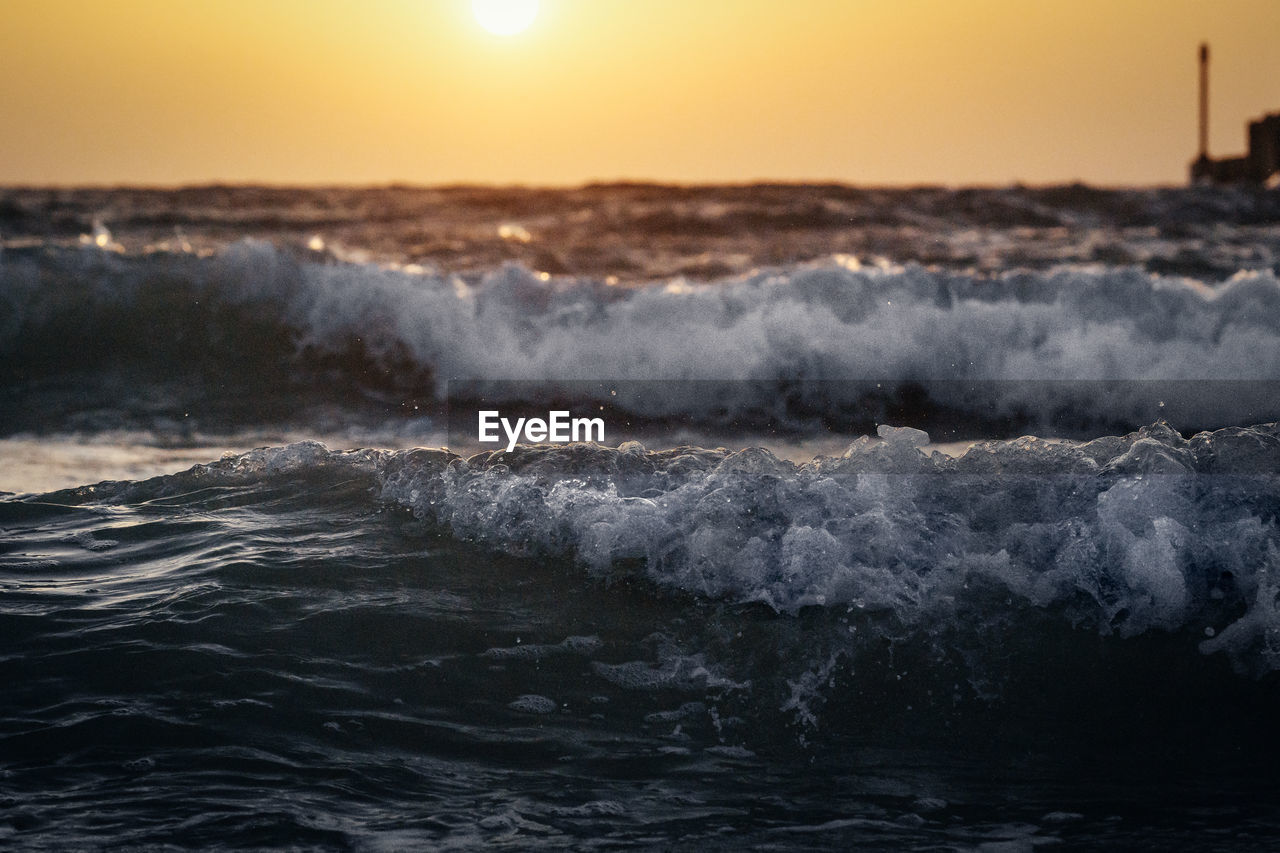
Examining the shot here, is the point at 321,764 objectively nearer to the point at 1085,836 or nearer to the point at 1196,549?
the point at 1085,836

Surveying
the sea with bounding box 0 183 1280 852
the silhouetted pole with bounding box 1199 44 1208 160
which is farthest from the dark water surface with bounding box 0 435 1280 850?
the silhouetted pole with bounding box 1199 44 1208 160

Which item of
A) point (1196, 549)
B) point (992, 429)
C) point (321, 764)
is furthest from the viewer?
point (992, 429)

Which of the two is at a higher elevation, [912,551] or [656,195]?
[656,195]

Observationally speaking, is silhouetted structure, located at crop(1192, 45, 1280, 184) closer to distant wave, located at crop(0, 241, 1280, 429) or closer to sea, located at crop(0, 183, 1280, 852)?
distant wave, located at crop(0, 241, 1280, 429)

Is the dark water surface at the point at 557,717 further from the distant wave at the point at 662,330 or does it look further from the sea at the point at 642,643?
the distant wave at the point at 662,330

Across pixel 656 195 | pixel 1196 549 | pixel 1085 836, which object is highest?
pixel 656 195

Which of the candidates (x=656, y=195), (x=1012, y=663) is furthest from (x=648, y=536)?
(x=656, y=195)

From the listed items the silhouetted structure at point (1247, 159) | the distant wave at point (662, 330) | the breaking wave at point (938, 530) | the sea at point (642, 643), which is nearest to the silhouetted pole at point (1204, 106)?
the silhouetted structure at point (1247, 159)
